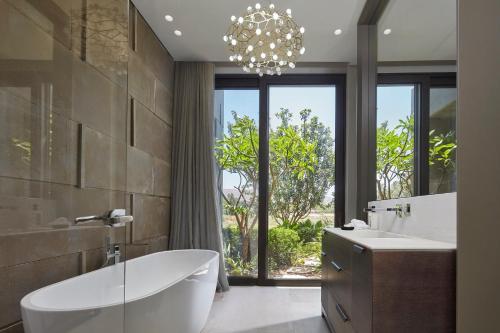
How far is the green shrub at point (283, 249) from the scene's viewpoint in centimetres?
405

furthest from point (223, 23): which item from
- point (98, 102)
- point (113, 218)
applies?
point (113, 218)

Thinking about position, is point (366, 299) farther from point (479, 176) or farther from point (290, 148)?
point (290, 148)

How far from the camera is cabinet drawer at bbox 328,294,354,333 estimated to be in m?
1.96

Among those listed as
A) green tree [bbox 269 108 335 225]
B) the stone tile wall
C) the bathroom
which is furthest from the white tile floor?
the stone tile wall

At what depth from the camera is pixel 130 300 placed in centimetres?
171

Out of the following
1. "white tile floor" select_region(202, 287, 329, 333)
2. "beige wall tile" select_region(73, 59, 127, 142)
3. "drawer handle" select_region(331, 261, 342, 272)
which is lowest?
"white tile floor" select_region(202, 287, 329, 333)

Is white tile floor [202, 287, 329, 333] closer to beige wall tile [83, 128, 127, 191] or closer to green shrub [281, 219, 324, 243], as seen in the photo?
green shrub [281, 219, 324, 243]

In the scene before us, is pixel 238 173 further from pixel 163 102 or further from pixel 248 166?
pixel 163 102

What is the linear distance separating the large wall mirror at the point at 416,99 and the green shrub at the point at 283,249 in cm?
144

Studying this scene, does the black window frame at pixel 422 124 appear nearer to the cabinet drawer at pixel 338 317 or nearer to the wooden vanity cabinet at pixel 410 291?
the wooden vanity cabinet at pixel 410 291

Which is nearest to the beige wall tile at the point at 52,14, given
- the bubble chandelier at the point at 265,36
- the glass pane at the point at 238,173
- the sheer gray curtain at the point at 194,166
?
the bubble chandelier at the point at 265,36

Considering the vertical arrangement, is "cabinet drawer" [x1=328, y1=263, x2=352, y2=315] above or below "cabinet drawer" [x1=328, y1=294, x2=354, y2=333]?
above

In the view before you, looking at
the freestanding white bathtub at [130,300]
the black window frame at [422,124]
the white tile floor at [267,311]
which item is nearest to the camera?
the freestanding white bathtub at [130,300]

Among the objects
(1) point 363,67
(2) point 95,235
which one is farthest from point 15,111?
(1) point 363,67
